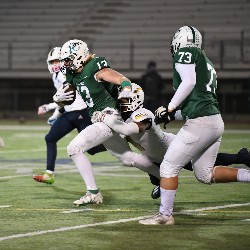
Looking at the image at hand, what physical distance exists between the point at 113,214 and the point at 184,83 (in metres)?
1.52

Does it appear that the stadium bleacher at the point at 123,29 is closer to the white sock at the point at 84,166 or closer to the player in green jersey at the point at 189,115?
the white sock at the point at 84,166

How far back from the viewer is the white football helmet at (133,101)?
27.2 feet

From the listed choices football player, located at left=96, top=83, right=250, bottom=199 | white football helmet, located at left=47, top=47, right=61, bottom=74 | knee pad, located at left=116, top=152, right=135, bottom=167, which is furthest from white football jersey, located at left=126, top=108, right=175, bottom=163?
white football helmet, located at left=47, top=47, right=61, bottom=74

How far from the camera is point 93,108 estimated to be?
8.55 meters

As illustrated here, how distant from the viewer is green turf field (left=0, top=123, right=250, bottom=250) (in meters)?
6.47

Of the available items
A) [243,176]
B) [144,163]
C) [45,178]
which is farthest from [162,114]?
[45,178]

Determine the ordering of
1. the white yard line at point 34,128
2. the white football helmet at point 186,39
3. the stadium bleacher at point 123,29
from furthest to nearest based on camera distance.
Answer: the stadium bleacher at point 123,29 → the white yard line at point 34,128 → the white football helmet at point 186,39

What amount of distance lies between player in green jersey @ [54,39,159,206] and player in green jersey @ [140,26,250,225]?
1.15m

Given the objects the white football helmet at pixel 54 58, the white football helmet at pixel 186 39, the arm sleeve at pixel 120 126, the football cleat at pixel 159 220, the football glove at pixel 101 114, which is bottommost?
the football cleat at pixel 159 220

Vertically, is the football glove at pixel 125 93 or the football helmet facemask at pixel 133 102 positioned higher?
the football glove at pixel 125 93

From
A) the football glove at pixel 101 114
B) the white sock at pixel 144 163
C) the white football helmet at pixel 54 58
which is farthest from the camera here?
the white football helmet at pixel 54 58

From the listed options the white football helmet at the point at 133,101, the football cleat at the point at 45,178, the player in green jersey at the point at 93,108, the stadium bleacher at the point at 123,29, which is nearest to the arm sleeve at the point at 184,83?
the white football helmet at the point at 133,101

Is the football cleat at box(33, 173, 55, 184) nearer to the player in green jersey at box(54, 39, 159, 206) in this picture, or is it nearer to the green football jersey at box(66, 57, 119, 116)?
the player in green jersey at box(54, 39, 159, 206)

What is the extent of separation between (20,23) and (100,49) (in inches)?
149
